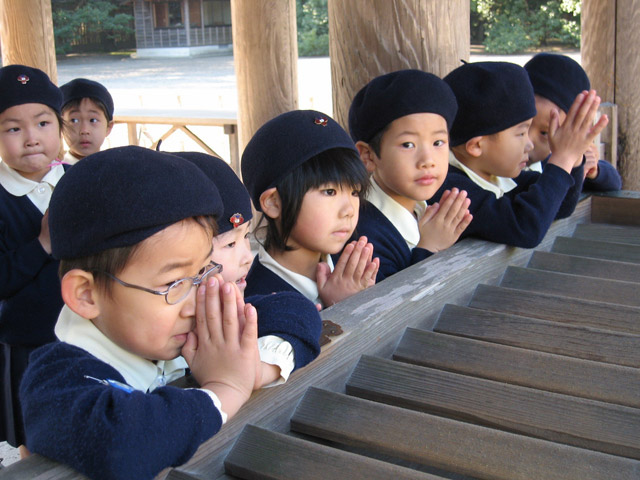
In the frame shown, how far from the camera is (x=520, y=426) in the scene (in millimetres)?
1251

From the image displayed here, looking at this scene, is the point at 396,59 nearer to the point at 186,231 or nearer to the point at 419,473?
the point at 186,231

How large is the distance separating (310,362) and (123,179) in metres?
0.47

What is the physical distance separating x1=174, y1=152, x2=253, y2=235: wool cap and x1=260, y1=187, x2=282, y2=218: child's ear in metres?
0.22

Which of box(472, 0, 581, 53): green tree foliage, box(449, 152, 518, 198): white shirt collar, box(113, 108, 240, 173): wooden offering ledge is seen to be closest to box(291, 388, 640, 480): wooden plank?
box(449, 152, 518, 198): white shirt collar

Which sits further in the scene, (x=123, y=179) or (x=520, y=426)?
(x=520, y=426)

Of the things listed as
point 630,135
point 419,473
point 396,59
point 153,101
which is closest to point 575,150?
point 396,59

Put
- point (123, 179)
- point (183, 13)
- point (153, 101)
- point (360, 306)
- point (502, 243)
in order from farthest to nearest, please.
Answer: point (183, 13) → point (153, 101) → point (502, 243) → point (360, 306) → point (123, 179)

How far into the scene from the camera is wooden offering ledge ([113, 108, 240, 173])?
6707 millimetres

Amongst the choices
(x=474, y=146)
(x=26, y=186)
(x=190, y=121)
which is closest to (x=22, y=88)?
(x=26, y=186)

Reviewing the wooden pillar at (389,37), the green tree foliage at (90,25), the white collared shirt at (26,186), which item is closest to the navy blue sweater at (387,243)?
the wooden pillar at (389,37)

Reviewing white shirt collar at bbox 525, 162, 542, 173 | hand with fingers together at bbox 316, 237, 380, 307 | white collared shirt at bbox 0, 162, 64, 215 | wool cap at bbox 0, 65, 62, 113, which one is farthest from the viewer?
white shirt collar at bbox 525, 162, 542, 173

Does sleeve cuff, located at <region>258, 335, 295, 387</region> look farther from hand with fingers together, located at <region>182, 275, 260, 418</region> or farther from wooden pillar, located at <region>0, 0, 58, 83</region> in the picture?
wooden pillar, located at <region>0, 0, 58, 83</region>

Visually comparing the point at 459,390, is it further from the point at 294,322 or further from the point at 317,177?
the point at 317,177

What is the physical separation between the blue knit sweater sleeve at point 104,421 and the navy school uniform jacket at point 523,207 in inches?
50.0
